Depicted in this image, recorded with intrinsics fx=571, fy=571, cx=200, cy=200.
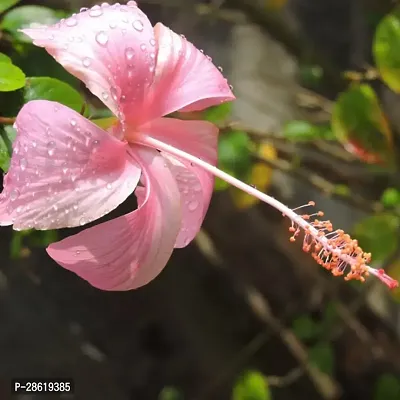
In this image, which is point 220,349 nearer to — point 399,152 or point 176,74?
point 399,152

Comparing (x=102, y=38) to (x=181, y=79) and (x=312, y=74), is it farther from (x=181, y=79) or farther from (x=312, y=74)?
(x=312, y=74)

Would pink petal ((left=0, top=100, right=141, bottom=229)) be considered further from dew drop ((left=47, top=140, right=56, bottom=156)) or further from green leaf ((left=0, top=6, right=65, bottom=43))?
green leaf ((left=0, top=6, right=65, bottom=43))

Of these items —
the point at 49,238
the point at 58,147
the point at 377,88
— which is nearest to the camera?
the point at 58,147

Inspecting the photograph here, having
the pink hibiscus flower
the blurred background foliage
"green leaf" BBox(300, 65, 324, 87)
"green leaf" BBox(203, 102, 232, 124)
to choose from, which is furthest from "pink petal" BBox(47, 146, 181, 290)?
"green leaf" BBox(300, 65, 324, 87)

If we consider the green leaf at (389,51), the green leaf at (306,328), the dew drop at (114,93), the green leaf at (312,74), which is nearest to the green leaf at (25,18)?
the dew drop at (114,93)

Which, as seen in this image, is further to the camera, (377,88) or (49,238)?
(377,88)

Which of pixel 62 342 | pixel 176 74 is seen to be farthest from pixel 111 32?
pixel 62 342
